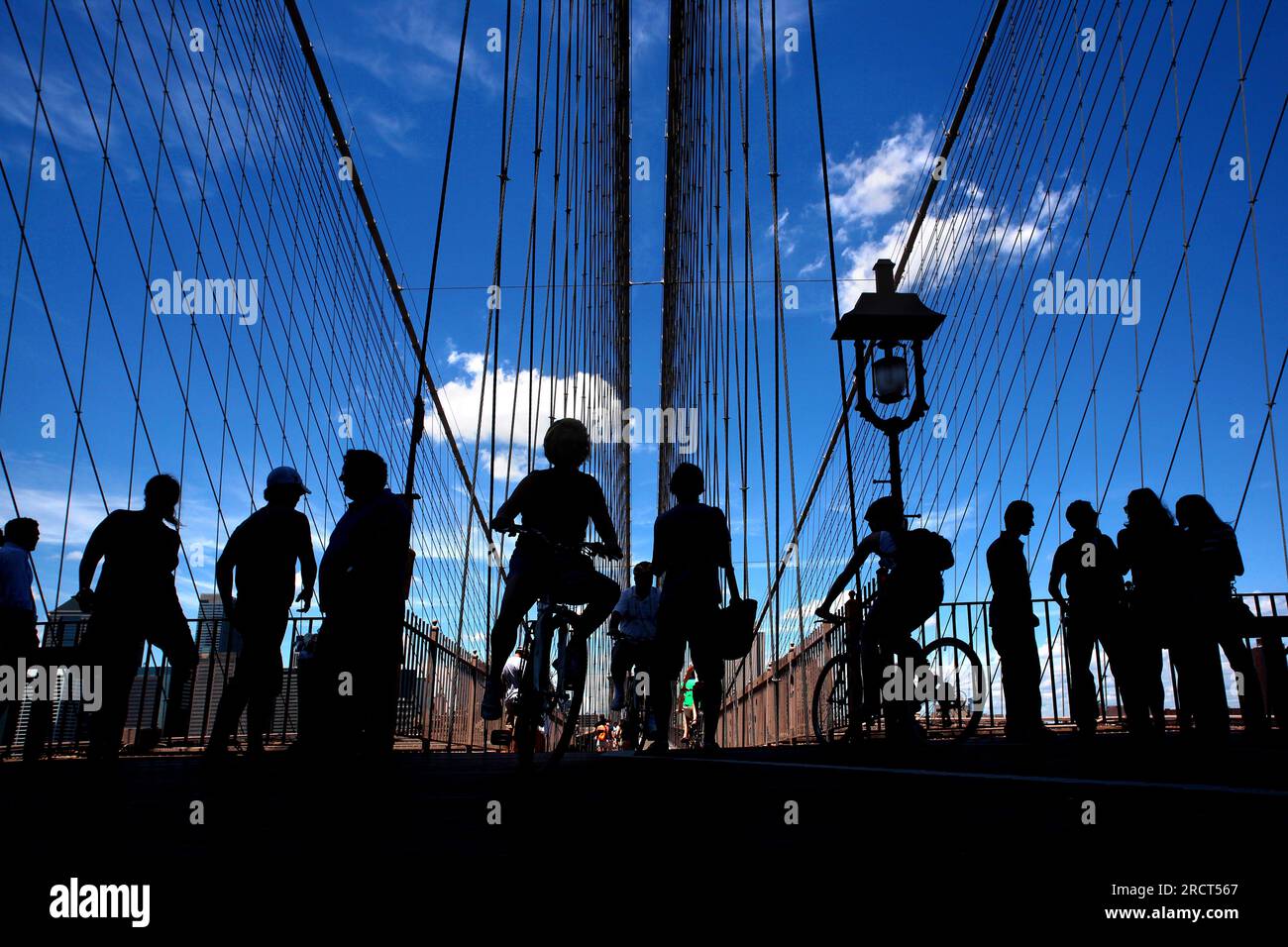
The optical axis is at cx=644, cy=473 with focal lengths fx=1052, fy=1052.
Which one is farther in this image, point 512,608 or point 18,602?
point 18,602

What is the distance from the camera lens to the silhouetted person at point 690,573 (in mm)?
4316

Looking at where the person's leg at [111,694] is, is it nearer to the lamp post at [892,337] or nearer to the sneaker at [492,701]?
the sneaker at [492,701]


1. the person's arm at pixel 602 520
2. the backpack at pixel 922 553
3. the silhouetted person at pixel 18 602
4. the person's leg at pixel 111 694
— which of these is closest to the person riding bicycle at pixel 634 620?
the backpack at pixel 922 553

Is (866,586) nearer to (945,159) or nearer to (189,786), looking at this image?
(189,786)

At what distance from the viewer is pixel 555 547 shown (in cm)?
335

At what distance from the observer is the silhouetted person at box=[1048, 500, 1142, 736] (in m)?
4.82

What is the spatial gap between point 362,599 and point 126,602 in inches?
36.2

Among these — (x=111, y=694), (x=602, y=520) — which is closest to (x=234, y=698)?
(x=111, y=694)

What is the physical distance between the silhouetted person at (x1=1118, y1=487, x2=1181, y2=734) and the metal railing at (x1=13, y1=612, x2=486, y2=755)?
336cm

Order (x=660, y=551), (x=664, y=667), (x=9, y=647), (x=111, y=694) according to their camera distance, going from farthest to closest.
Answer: (x=9, y=647) < (x=664, y=667) < (x=660, y=551) < (x=111, y=694)

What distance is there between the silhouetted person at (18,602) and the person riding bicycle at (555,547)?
102 inches

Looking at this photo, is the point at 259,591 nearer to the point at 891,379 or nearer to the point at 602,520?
the point at 602,520

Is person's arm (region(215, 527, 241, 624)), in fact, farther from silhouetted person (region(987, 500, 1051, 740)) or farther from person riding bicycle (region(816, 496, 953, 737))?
silhouetted person (region(987, 500, 1051, 740))

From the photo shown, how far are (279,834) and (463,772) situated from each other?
190 centimetres
